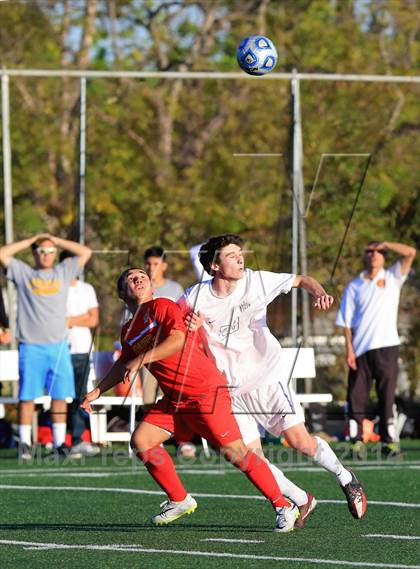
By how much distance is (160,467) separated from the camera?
8594 millimetres

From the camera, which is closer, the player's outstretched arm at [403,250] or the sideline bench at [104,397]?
the player's outstretched arm at [403,250]

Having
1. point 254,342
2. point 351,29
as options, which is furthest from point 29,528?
point 351,29

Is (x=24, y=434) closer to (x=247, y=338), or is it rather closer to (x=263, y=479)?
(x=247, y=338)

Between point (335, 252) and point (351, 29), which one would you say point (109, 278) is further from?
point (351, 29)

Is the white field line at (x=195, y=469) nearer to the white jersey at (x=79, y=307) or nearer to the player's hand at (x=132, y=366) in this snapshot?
the white jersey at (x=79, y=307)

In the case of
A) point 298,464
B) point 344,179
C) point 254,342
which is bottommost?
point 298,464

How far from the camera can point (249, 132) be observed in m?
29.9

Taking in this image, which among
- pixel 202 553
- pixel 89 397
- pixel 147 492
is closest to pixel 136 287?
pixel 89 397

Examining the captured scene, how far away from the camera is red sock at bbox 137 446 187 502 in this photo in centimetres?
857

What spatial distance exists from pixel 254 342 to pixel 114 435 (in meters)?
5.93

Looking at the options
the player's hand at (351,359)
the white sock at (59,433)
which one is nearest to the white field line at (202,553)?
the white sock at (59,433)

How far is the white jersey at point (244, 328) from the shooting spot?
28.7 ft

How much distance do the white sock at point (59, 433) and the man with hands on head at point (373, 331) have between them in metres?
2.84

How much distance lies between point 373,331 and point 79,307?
10.5ft
